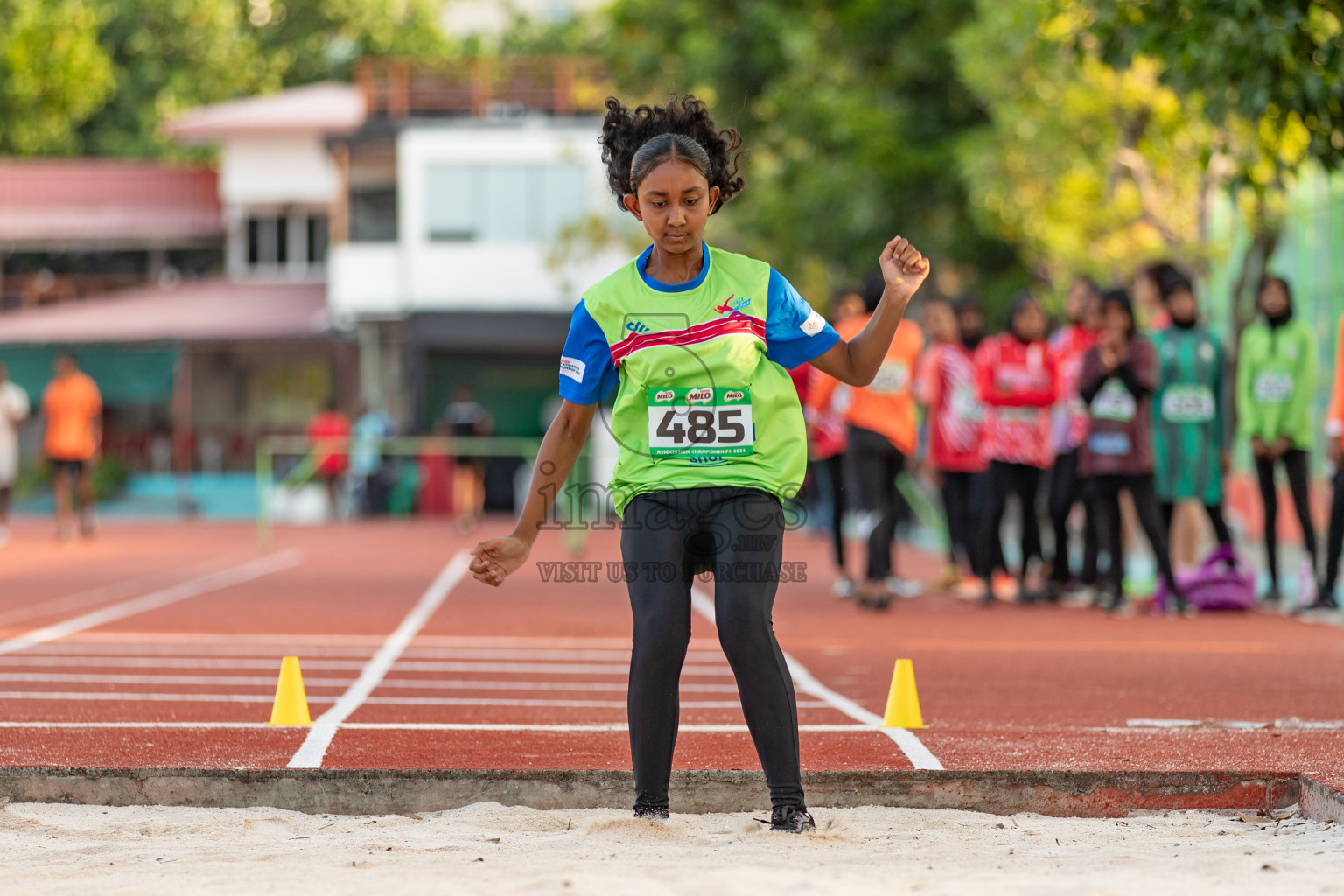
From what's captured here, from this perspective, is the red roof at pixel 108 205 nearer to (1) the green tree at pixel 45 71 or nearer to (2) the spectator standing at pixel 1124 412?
(1) the green tree at pixel 45 71

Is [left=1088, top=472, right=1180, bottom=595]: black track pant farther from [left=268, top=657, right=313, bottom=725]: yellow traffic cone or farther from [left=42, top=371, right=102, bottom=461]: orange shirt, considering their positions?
[left=42, top=371, right=102, bottom=461]: orange shirt

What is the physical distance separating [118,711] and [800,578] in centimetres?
798

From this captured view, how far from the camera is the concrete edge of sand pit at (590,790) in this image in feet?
17.3

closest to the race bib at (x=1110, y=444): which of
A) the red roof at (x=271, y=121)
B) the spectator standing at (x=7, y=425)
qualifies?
the spectator standing at (x=7, y=425)

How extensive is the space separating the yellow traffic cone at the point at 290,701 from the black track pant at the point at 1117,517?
6.57m

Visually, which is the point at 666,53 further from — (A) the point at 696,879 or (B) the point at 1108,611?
(A) the point at 696,879

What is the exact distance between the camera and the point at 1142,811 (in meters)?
5.25

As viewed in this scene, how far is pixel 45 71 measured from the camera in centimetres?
4697

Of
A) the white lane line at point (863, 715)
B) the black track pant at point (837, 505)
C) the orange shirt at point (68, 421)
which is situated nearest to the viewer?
the white lane line at point (863, 715)

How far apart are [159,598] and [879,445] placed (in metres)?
5.83

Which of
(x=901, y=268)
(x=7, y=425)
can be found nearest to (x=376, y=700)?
(x=901, y=268)

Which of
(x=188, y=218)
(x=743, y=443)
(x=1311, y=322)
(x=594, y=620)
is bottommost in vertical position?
(x=594, y=620)

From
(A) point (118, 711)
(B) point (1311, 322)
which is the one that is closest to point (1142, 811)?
(A) point (118, 711)

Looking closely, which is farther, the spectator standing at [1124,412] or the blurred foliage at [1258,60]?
the spectator standing at [1124,412]
